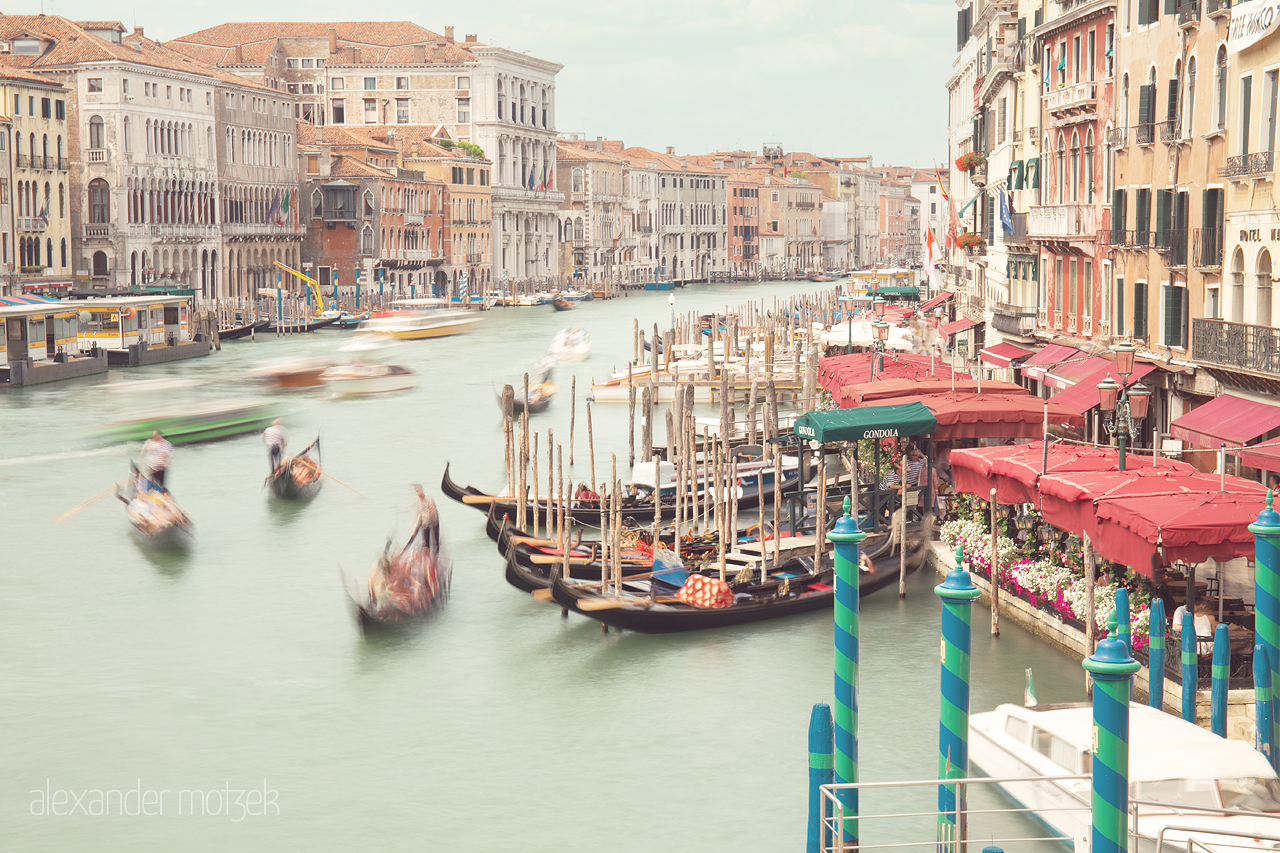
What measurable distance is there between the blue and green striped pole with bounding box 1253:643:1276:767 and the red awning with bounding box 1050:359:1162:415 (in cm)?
637

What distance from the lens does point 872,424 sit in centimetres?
1351

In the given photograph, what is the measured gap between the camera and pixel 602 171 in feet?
250

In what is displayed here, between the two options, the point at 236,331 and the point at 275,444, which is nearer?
the point at 275,444

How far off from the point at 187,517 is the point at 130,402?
38.9ft

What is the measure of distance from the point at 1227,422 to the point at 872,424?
2.73 meters

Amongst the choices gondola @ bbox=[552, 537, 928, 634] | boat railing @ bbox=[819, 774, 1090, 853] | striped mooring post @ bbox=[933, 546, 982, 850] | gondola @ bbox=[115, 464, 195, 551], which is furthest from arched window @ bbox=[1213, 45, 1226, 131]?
gondola @ bbox=[115, 464, 195, 551]

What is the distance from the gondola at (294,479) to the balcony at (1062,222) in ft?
29.1

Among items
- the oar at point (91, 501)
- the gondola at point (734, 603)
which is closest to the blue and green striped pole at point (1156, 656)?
the gondola at point (734, 603)

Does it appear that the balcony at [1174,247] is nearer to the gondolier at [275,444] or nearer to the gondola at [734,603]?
the gondola at [734,603]

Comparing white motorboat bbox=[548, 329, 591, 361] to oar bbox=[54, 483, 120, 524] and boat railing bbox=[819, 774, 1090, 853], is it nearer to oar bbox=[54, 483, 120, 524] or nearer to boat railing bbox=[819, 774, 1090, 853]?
oar bbox=[54, 483, 120, 524]

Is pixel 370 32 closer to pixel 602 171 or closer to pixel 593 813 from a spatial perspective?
pixel 602 171

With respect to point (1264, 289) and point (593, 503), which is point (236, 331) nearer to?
point (593, 503)

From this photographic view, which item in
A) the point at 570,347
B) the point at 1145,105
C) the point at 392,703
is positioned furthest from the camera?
the point at 570,347

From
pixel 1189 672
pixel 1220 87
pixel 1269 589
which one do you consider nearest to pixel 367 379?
pixel 1220 87
